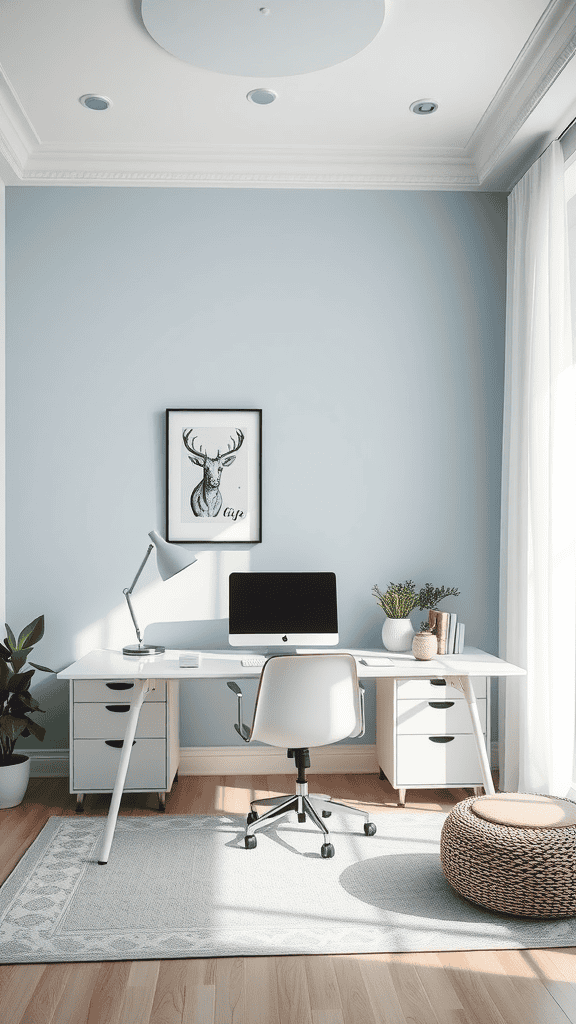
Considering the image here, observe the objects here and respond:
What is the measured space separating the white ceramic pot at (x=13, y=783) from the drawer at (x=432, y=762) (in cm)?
169

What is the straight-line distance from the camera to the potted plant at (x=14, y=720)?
3.37m

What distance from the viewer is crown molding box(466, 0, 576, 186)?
2725mm

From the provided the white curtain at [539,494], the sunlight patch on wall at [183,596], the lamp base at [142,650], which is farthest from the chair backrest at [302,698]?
the sunlight patch on wall at [183,596]

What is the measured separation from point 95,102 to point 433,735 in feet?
10.3

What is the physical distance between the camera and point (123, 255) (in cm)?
385

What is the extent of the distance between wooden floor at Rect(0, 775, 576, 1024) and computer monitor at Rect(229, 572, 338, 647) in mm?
1459

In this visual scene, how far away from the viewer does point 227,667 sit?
319 centimetres

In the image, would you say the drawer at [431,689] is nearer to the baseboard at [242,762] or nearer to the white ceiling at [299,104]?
the baseboard at [242,762]

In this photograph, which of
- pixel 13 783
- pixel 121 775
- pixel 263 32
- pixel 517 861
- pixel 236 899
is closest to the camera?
pixel 517 861

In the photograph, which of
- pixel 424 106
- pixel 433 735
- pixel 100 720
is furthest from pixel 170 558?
pixel 424 106

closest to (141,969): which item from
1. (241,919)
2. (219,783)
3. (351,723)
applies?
(241,919)

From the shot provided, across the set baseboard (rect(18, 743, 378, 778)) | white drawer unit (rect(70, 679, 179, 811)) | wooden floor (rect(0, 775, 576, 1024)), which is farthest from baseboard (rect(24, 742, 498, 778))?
wooden floor (rect(0, 775, 576, 1024))

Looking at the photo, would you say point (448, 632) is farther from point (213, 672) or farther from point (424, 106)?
point (424, 106)

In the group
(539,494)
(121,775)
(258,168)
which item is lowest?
(121,775)
